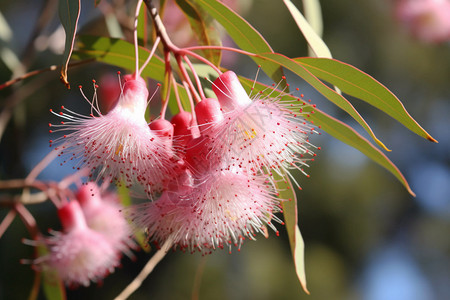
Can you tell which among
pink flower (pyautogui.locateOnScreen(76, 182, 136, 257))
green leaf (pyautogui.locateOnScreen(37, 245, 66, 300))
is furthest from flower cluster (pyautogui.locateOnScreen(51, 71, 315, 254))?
green leaf (pyautogui.locateOnScreen(37, 245, 66, 300))

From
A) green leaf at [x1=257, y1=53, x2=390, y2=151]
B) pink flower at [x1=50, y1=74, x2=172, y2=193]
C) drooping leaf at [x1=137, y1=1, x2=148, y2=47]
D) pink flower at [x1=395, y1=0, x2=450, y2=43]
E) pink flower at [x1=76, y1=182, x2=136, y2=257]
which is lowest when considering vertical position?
pink flower at [x1=395, y1=0, x2=450, y2=43]

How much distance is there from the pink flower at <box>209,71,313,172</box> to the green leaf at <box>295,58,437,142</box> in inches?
2.7

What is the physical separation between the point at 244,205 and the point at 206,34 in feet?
1.33

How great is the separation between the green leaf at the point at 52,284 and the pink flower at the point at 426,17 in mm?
2655

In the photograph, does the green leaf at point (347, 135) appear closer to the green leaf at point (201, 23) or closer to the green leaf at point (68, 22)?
the green leaf at point (201, 23)

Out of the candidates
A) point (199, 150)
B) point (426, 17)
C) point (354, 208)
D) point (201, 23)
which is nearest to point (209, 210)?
point (199, 150)

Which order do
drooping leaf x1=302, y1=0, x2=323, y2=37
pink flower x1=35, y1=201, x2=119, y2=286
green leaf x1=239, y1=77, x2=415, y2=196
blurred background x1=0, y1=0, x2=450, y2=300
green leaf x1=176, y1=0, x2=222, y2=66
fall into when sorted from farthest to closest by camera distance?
blurred background x1=0, y1=0, x2=450, y2=300
pink flower x1=35, y1=201, x2=119, y2=286
drooping leaf x1=302, y1=0, x2=323, y2=37
green leaf x1=176, y1=0, x2=222, y2=66
green leaf x1=239, y1=77, x2=415, y2=196

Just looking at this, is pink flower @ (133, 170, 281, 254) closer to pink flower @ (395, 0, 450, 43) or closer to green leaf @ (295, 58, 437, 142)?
green leaf @ (295, 58, 437, 142)

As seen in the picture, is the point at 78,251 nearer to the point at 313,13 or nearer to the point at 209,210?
the point at 209,210

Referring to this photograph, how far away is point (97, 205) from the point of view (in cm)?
137

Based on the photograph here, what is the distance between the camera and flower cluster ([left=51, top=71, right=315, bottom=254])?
712 mm

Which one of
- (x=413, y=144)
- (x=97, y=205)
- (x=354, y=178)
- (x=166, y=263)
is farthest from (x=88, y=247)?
(x=413, y=144)

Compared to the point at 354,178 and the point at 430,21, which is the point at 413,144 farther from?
the point at 430,21

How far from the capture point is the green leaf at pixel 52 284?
4.52 ft
